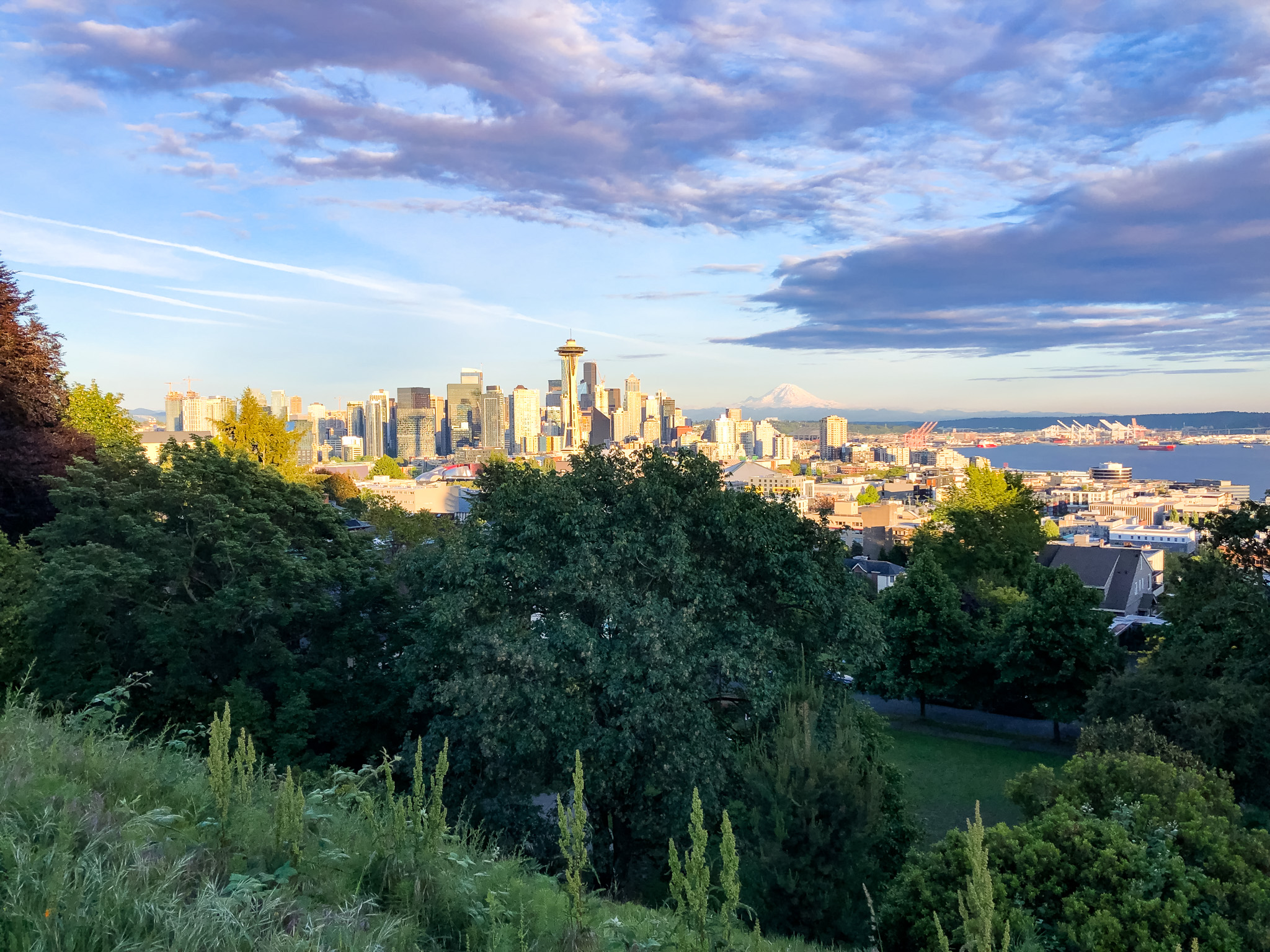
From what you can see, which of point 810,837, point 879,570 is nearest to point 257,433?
point 810,837

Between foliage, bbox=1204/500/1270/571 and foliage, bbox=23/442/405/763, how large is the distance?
1550 centimetres

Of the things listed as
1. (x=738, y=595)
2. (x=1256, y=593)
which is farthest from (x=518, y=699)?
(x=1256, y=593)

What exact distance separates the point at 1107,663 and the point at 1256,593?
7.52 m

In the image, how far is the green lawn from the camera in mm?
16609

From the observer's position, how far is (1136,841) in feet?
25.8

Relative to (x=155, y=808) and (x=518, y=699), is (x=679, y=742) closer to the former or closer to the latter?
(x=518, y=699)

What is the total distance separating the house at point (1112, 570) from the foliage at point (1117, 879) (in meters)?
38.0

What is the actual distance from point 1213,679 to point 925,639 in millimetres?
9663

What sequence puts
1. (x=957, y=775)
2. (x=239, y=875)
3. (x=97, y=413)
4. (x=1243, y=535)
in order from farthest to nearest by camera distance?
1. (x=97, y=413)
2. (x=957, y=775)
3. (x=1243, y=535)
4. (x=239, y=875)

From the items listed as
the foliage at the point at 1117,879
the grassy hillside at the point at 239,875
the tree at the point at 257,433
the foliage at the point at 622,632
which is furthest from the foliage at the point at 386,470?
the grassy hillside at the point at 239,875

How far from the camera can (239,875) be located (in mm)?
3996

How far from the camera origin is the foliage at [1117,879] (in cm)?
687

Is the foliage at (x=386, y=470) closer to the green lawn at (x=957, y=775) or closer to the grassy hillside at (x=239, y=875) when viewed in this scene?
the green lawn at (x=957, y=775)

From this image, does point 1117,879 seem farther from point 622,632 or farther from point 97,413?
point 97,413
